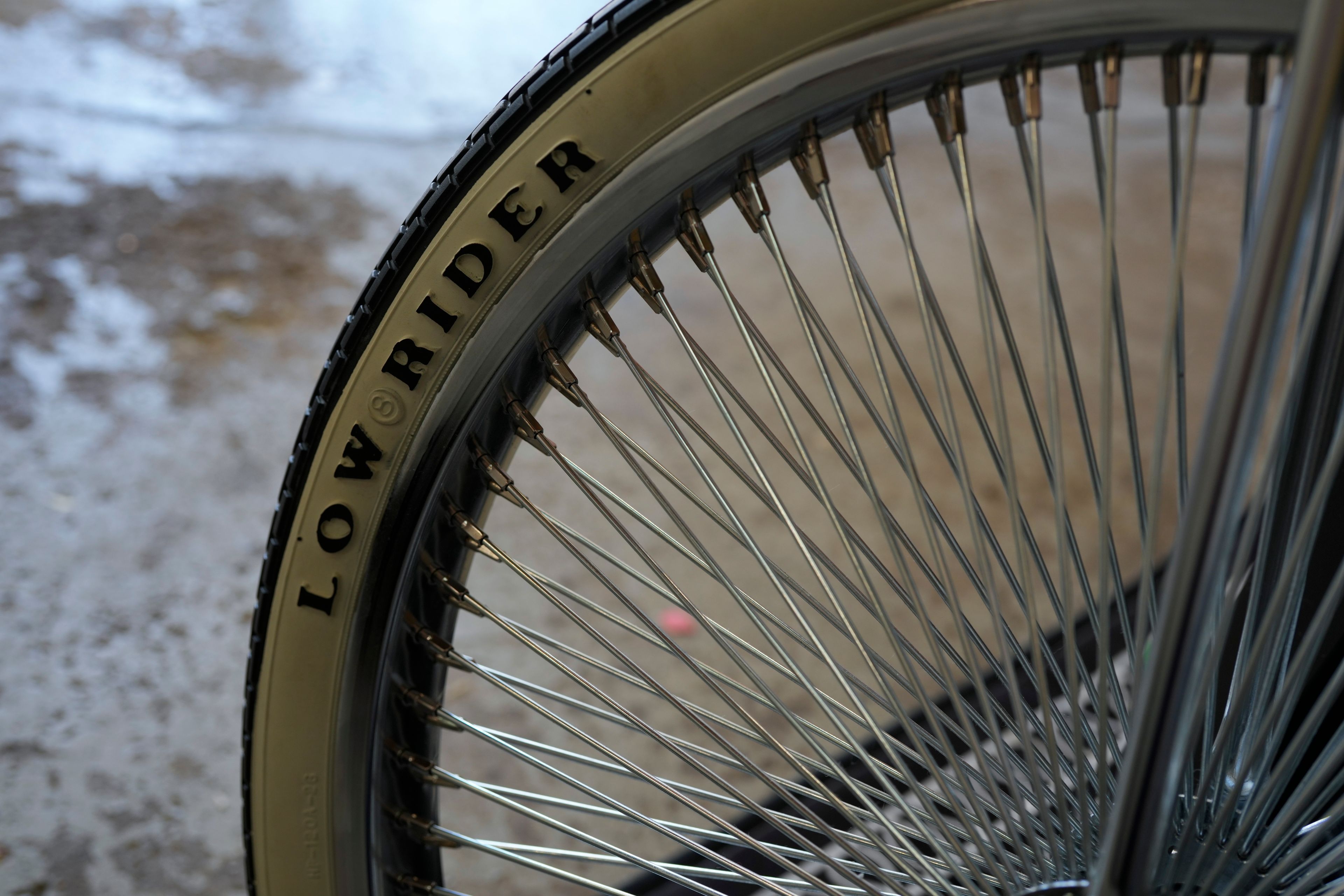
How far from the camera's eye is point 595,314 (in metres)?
0.47

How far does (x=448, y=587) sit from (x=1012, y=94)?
329 millimetres

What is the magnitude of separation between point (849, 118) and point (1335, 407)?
263 millimetres

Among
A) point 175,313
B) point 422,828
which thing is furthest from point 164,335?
point 422,828

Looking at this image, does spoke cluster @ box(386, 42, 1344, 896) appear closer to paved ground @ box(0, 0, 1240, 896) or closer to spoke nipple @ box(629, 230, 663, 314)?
spoke nipple @ box(629, 230, 663, 314)

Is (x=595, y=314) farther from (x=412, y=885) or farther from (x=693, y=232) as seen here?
(x=412, y=885)

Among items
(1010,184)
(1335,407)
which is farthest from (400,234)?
(1010,184)

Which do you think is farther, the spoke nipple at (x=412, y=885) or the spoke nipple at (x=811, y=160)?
the spoke nipple at (x=412, y=885)

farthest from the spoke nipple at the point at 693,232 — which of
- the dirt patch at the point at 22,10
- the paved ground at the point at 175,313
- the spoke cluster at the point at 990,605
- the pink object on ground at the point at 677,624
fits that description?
the dirt patch at the point at 22,10

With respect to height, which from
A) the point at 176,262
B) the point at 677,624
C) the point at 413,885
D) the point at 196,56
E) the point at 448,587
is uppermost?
the point at 196,56

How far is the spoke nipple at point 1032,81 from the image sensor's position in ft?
1.25

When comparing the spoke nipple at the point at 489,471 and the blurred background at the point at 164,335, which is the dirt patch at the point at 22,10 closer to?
the blurred background at the point at 164,335

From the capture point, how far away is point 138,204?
5.86 ft

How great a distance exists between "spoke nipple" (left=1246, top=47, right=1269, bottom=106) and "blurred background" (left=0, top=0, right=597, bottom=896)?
0.98 meters

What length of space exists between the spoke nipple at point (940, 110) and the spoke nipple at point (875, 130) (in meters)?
0.02
